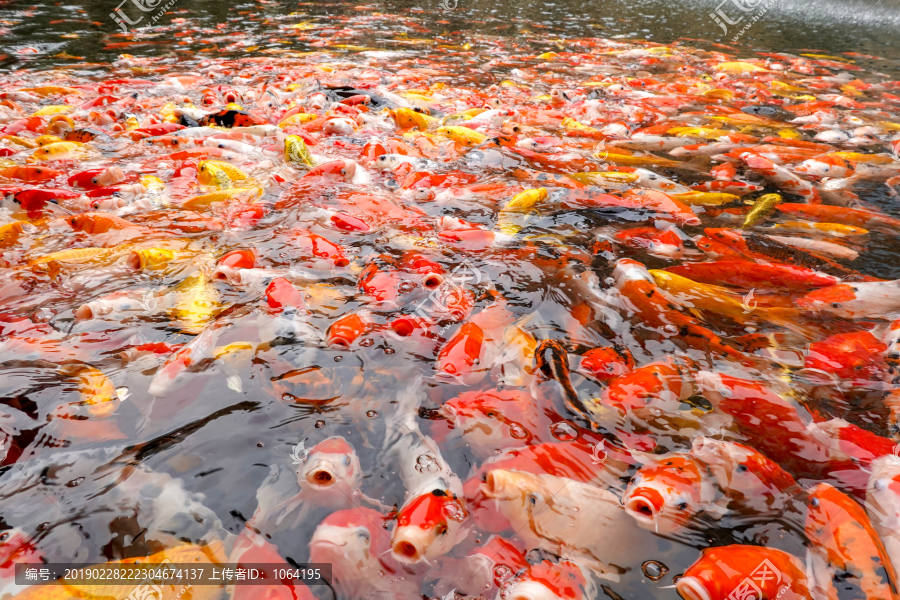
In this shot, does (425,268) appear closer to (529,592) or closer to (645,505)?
(645,505)

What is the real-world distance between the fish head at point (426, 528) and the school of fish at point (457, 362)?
0.04ft

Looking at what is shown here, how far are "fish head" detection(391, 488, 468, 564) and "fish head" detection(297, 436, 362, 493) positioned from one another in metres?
0.30

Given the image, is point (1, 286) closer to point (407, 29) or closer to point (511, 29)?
point (407, 29)

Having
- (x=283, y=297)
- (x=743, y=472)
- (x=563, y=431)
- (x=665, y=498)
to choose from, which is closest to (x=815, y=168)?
(x=743, y=472)

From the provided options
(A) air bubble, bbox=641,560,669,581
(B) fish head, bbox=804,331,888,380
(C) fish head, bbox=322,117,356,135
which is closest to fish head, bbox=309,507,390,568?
(A) air bubble, bbox=641,560,669,581

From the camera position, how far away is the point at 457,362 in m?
2.65

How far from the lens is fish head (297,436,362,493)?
6.75 feet

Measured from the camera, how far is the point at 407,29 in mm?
14883

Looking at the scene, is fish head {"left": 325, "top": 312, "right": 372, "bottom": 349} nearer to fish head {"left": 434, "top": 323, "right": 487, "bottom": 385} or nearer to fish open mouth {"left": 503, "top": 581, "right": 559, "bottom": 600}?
fish head {"left": 434, "top": 323, "right": 487, "bottom": 385}

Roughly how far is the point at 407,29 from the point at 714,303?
1485cm

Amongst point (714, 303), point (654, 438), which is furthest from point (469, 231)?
point (654, 438)

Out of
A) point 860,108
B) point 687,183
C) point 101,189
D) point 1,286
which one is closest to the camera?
point 1,286

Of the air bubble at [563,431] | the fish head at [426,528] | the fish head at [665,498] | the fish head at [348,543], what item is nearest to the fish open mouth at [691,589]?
the fish head at [665,498]

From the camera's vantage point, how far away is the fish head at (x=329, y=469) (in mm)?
2059
